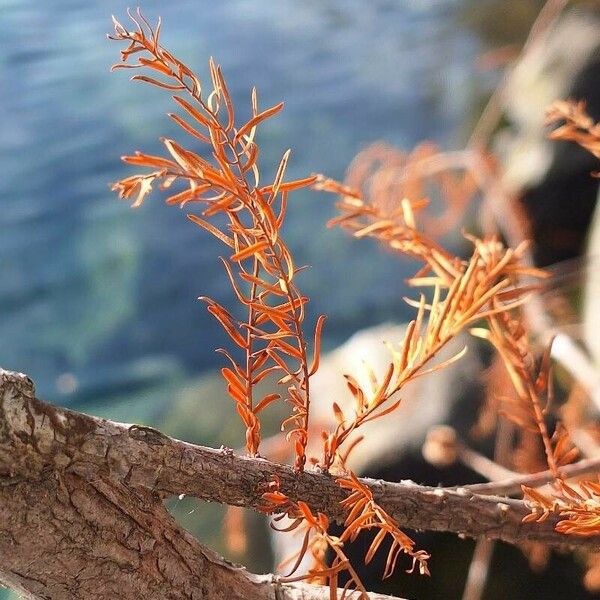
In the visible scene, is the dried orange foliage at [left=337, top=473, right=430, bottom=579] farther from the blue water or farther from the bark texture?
the blue water

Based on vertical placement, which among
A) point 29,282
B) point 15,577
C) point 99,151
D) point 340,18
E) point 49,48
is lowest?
point 15,577

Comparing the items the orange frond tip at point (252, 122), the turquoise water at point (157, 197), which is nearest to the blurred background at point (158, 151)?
the turquoise water at point (157, 197)

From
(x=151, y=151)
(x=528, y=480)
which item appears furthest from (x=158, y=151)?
(x=528, y=480)

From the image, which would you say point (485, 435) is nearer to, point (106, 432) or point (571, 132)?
point (571, 132)

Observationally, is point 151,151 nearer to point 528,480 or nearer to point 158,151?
point 158,151

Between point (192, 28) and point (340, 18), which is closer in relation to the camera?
point (192, 28)

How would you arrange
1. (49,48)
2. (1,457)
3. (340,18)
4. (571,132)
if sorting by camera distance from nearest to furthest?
(1,457) < (571,132) < (49,48) < (340,18)

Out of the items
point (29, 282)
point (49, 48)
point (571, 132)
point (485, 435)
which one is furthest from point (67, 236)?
point (571, 132)
